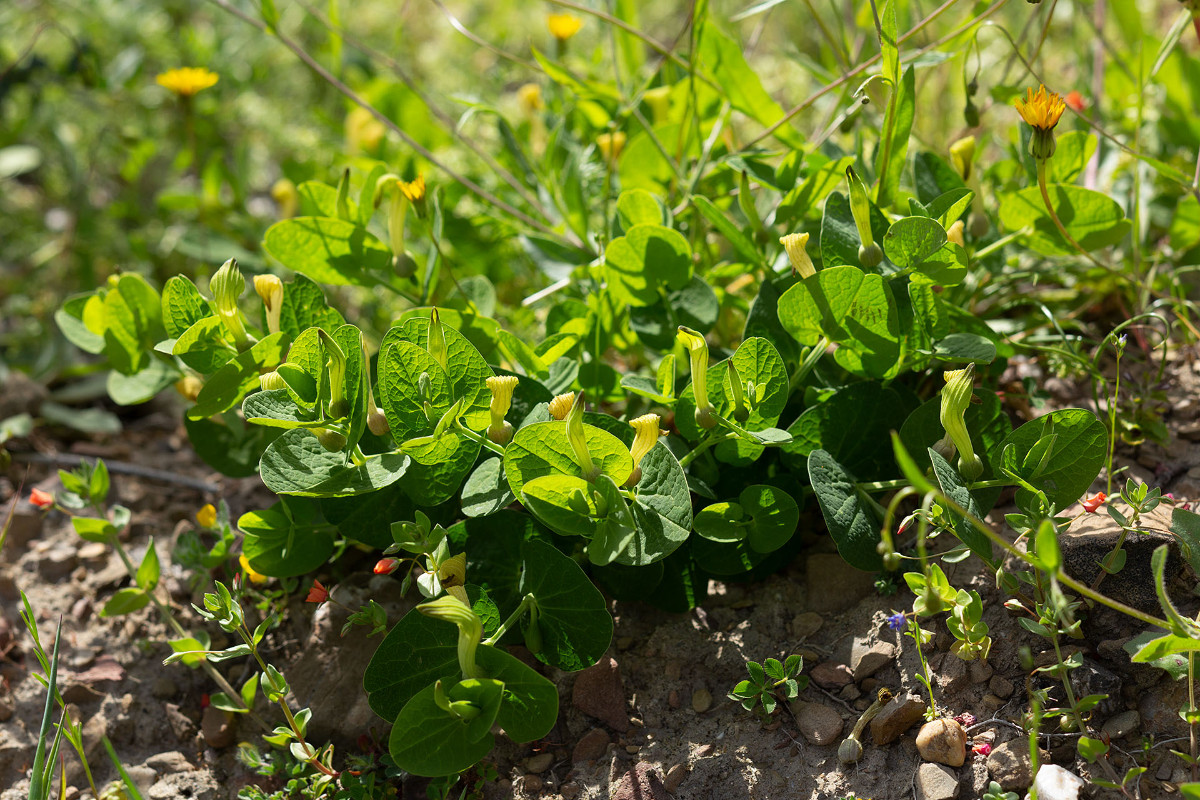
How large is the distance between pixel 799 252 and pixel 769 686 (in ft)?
2.09

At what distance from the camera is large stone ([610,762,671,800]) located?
1.26 metres

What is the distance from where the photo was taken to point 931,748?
1205 mm

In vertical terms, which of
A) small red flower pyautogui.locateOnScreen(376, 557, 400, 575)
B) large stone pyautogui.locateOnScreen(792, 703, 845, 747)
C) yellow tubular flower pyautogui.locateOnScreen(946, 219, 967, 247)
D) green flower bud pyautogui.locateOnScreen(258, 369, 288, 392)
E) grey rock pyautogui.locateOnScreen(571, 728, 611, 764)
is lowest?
grey rock pyautogui.locateOnScreen(571, 728, 611, 764)

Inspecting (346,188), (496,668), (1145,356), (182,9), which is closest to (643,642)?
(496,668)

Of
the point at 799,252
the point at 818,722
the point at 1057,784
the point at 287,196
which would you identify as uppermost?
the point at 799,252

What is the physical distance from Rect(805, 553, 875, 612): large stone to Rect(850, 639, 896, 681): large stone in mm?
96

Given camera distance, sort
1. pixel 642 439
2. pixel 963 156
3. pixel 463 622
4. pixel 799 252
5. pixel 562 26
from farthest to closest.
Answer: pixel 562 26
pixel 963 156
pixel 799 252
pixel 642 439
pixel 463 622

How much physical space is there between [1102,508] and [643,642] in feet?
2.41

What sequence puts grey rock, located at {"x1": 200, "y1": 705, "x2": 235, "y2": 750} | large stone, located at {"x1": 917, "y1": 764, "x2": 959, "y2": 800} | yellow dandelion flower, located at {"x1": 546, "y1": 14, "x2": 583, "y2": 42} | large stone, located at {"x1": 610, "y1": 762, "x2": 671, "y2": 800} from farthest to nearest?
yellow dandelion flower, located at {"x1": 546, "y1": 14, "x2": 583, "y2": 42}, grey rock, located at {"x1": 200, "y1": 705, "x2": 235, "y2": 750}, large stone, located at {"x1": 610, "y1": 762, "x2": 671, "y2": 800}, large stone, located at {"x1": 917, "y1": 764, "x2": 959, "y2": 800}

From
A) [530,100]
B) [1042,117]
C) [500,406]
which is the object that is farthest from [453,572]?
[530,100]

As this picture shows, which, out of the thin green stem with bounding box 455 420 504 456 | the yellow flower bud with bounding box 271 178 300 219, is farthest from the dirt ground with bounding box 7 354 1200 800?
the yellow flower bud with bounding box 271 178 300 219

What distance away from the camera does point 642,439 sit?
1229mm

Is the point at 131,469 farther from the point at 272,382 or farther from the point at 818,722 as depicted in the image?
the point at 818,722

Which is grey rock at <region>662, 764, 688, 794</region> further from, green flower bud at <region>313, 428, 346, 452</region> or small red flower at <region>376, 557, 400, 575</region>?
green flower bud at <region>313, 428, 346, 452</region>
